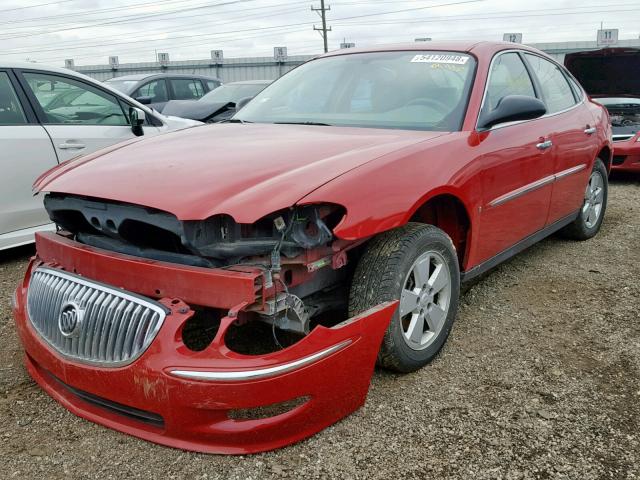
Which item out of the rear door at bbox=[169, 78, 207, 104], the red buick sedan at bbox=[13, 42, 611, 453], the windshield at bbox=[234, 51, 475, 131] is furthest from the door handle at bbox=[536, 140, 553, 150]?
the rear door at bbox=[169, 78, 207, 104]

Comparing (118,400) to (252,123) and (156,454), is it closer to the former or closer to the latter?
(156,454)

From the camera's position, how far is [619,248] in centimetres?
471

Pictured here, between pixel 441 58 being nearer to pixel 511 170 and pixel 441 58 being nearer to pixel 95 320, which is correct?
pixel 511 170

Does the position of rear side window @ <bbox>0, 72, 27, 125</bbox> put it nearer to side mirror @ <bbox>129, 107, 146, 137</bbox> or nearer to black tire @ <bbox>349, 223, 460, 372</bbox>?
side mirror @ <bbox>129, 107, 146, 137</bbox>

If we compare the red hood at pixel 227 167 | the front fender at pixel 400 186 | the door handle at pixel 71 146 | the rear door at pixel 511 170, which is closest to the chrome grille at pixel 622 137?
the rear door at pixel 511 170

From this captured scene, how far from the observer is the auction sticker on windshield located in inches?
131

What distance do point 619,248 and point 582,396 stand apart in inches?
104

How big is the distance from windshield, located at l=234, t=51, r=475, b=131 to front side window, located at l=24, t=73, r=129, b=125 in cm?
175

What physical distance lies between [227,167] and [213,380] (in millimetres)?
869

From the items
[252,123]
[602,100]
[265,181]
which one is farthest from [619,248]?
[602,100]

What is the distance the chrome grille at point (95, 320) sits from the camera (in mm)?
2061

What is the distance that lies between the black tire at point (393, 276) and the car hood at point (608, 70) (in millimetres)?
6645

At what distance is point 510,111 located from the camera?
3.01 meters

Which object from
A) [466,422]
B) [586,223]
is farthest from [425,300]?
[586,223]
